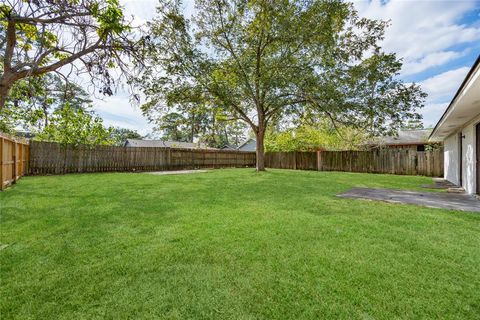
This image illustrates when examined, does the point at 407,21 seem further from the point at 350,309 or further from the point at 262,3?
the point at 350,309

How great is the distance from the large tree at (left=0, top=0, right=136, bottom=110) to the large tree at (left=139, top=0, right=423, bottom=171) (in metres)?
5.60

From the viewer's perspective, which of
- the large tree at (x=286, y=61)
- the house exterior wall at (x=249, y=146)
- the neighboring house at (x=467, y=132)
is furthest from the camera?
the house exterior wall at (x=249, y=146)

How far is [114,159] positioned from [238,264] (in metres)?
12.3

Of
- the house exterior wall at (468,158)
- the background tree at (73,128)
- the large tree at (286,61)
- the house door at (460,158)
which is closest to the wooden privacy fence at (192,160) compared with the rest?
the background tree at (73,128)

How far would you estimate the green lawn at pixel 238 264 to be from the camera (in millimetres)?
1555

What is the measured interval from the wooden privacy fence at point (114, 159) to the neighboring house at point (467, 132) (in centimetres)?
1333

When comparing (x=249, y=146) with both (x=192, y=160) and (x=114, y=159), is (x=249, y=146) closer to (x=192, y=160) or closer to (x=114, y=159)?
(x=192, y=160)

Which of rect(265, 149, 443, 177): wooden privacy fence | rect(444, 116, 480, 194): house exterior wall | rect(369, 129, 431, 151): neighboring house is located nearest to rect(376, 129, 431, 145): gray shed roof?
rect(369, 129, 431, 151): neighboring house

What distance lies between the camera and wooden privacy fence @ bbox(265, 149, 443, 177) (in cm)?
1183

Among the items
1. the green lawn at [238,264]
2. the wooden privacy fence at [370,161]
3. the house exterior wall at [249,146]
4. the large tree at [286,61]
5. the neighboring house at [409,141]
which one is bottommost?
the green lawn at [238,264]

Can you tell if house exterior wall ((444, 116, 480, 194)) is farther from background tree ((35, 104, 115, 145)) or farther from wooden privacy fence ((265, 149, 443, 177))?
background tree ((35, 104, 115, 145))

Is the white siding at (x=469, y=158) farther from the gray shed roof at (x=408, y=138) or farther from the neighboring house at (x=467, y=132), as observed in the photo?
the gray shed roof at (x=408, y=138)

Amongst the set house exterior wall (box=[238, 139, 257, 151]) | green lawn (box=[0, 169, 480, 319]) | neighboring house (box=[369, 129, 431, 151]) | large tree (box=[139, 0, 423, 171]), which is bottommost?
green lawn (box=[0, 169, 480, 319])

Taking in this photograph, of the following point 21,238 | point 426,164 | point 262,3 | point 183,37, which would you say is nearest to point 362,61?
point 262,3
